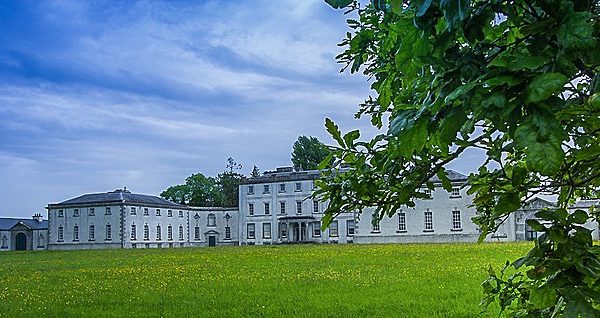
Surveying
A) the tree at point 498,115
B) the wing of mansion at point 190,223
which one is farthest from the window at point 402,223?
the tree at point 498,115

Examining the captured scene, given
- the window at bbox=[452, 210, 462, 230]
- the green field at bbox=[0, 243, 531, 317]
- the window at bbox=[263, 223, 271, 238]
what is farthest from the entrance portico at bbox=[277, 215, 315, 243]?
the green field at bbox=[0, 243, 531, 317]

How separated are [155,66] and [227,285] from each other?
46.1 feet

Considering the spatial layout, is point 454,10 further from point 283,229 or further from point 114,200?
point 114,200

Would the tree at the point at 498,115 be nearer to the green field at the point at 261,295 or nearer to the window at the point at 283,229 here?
the green field at the point at 261,295

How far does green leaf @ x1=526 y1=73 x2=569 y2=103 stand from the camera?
0.94m

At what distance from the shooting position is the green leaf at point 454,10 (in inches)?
39.2

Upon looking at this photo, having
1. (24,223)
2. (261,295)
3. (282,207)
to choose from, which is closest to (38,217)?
(24,223)

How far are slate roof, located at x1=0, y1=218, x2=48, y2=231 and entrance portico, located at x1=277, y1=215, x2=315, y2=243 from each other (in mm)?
25329

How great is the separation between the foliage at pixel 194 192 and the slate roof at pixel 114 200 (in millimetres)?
14841

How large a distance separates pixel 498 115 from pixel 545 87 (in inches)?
3.8

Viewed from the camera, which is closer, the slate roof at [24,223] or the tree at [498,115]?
the tree at [498,115]

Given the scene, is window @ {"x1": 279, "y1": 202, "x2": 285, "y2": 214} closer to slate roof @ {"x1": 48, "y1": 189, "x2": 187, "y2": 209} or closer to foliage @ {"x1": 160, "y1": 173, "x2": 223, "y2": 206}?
slate roof @ {"x1": 48, "y1": 189, "x2": 187, "y2": 209}

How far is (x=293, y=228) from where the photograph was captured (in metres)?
56.9

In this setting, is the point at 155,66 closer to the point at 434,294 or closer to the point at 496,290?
the point at 434,294
